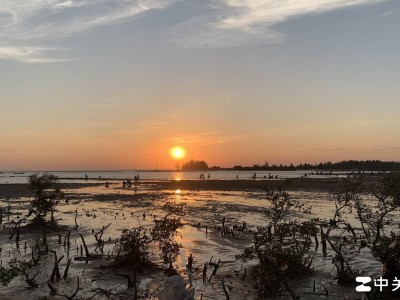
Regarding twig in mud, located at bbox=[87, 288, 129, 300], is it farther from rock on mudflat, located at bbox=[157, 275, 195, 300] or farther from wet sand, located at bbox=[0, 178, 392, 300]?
rock on mudflat, located at bbox=[157, 275, 195, 300]

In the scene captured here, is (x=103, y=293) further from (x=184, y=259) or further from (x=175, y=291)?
(x=184, y=259)

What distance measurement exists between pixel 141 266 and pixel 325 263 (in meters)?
9.88

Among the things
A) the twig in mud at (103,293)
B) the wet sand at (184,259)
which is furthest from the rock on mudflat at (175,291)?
the wet sand at (184,259)

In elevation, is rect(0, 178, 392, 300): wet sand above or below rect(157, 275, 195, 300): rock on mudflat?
below

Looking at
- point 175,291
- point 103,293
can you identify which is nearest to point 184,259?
point 103,293

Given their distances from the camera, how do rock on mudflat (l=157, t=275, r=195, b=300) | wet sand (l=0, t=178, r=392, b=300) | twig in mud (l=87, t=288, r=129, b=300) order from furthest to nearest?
wet sand (l=0, t=178, r=392, b=300) < twig in mud (l=87, t=288, r=129, b=300) < rock on mudflat (l=157, t=275, r=195, b=300)

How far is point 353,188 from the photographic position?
18453mm

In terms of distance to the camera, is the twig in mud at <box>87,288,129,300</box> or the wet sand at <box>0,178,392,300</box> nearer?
the twig in mud at <box>87,288,129,300</box>

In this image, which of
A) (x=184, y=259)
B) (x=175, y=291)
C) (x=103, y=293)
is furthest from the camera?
(x=184, y=259)

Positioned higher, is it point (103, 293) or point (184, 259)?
point (103, 293)

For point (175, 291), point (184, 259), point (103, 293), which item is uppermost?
point (175, 291)

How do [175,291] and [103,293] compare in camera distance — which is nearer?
[175,291]

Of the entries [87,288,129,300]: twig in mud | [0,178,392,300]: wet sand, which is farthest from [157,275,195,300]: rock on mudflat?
[0,178,392,300]: wet sand

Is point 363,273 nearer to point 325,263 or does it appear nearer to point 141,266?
point 325,263
